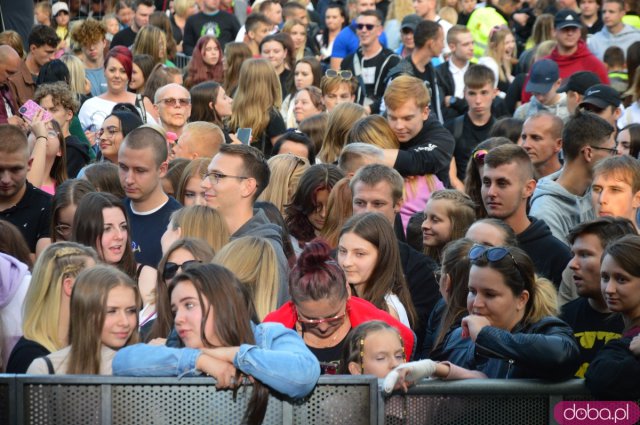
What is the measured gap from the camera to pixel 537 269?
7.36 meters

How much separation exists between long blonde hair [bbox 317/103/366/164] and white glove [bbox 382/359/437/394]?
16.4 ft

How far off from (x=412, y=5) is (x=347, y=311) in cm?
1298

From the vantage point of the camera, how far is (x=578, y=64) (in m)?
13.3

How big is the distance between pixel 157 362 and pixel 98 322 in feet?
2.87

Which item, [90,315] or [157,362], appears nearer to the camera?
[157,362]

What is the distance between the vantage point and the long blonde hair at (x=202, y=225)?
696 cm

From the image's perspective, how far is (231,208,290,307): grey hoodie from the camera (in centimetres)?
658

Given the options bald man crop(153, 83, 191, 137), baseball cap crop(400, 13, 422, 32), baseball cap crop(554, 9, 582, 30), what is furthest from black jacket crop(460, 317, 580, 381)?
baseball cap crop(400, 13, 422, 32)

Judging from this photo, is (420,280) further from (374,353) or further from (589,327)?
(374,353)

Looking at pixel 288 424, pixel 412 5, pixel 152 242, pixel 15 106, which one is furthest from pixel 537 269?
pixel 412 5

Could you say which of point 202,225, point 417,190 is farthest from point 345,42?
point 202,225

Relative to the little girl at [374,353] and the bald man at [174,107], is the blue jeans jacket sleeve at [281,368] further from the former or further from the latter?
the bald man at [174,107]

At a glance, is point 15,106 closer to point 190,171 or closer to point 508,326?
point 190,171

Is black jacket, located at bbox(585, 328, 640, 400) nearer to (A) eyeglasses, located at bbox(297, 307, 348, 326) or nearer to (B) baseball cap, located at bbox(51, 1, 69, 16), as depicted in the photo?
(A) eyeglasses, located at bbox(297, 307, 348, 326)
